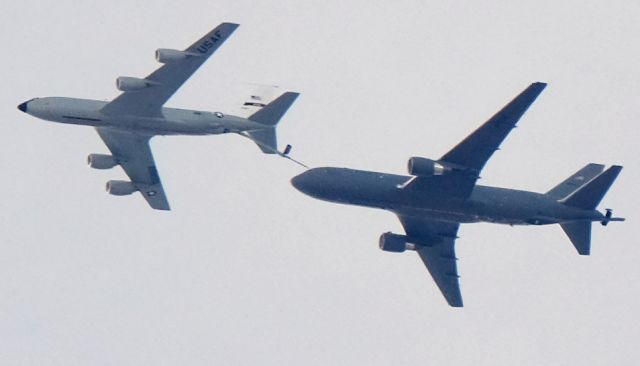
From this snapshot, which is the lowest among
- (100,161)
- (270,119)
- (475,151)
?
(100,161)

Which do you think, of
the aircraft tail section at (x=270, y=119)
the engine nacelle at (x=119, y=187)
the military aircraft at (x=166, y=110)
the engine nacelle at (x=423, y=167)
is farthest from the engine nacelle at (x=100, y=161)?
the engine nacelle at (x=423, y=167)

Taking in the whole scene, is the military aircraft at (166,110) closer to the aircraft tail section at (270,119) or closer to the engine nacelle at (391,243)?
the aircraft tail section at (270,119)

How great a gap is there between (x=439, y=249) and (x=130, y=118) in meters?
26.1

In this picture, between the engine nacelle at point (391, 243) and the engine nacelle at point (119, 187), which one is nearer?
the engine nacelle at point (391, 243)

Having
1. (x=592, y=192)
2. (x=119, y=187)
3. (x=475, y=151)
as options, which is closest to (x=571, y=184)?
(x=592, y=192)

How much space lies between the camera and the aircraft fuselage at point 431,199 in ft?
452

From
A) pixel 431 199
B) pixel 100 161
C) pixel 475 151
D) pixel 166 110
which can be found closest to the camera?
pixel 475 151

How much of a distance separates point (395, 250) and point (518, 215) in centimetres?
1200

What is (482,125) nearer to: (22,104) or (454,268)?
(454,268)

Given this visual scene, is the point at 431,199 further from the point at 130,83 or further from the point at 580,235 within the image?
the point at 130,83

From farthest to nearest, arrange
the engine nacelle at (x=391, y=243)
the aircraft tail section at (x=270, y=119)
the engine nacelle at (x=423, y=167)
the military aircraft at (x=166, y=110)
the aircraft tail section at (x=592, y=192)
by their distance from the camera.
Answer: the engine nacelle at (x=391, y=243) → the aircraft tail section at (x=270, y=119) → the military aircraft at (x=166, y=110) → the aircraft tail section at (x=592, y=192) → the engine nacelle at (x=423, y=167)

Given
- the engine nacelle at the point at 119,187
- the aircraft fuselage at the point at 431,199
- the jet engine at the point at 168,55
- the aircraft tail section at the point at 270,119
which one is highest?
the jet engine at the point at 168,55

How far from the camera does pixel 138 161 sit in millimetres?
150125

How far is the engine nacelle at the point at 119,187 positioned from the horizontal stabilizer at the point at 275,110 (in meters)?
12.0
